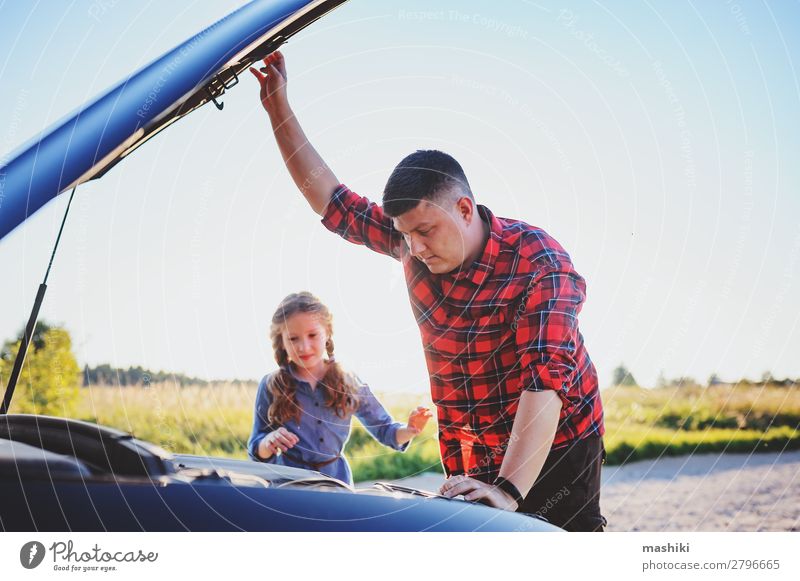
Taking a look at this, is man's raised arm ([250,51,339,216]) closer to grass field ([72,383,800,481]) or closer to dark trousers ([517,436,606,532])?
grass field ([72,383,800,481])

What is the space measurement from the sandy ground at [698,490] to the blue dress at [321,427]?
1.25m

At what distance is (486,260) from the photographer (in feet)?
5.63

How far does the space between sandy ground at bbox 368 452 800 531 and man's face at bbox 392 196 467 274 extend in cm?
140

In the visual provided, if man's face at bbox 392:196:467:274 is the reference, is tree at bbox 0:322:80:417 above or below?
below

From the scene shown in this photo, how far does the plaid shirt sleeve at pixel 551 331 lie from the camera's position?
1545mm

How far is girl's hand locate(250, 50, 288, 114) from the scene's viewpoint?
1.75 meters

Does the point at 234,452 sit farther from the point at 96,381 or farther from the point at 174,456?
the point at 174,456

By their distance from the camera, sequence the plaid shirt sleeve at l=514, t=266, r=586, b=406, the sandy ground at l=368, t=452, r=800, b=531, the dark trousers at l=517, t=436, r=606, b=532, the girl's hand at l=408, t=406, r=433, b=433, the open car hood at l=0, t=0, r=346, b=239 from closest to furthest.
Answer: the open car hood at l=0, t=0, r=346, b=239, the plaid shirt sleeve at l=514, t=266, r=586, b=406, the dark trousers at l=517, t=436, r=606, b=532, the girl's hand at l=408, t=406, r=433, b=433, the sandy ground at l=368, t=452, r=800, b=531

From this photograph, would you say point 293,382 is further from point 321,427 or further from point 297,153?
point 297,153

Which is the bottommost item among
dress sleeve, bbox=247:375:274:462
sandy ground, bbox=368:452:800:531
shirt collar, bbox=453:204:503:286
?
sandy ground, bbox=368:452:800:531

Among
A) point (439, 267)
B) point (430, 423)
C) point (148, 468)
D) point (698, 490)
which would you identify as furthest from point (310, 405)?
point (698, 490)

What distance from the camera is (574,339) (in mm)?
1630

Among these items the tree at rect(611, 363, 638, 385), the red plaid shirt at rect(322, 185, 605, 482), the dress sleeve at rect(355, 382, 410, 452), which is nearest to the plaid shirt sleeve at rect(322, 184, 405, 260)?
the red plaid shirt at rect(322, 185, 605, 482)
